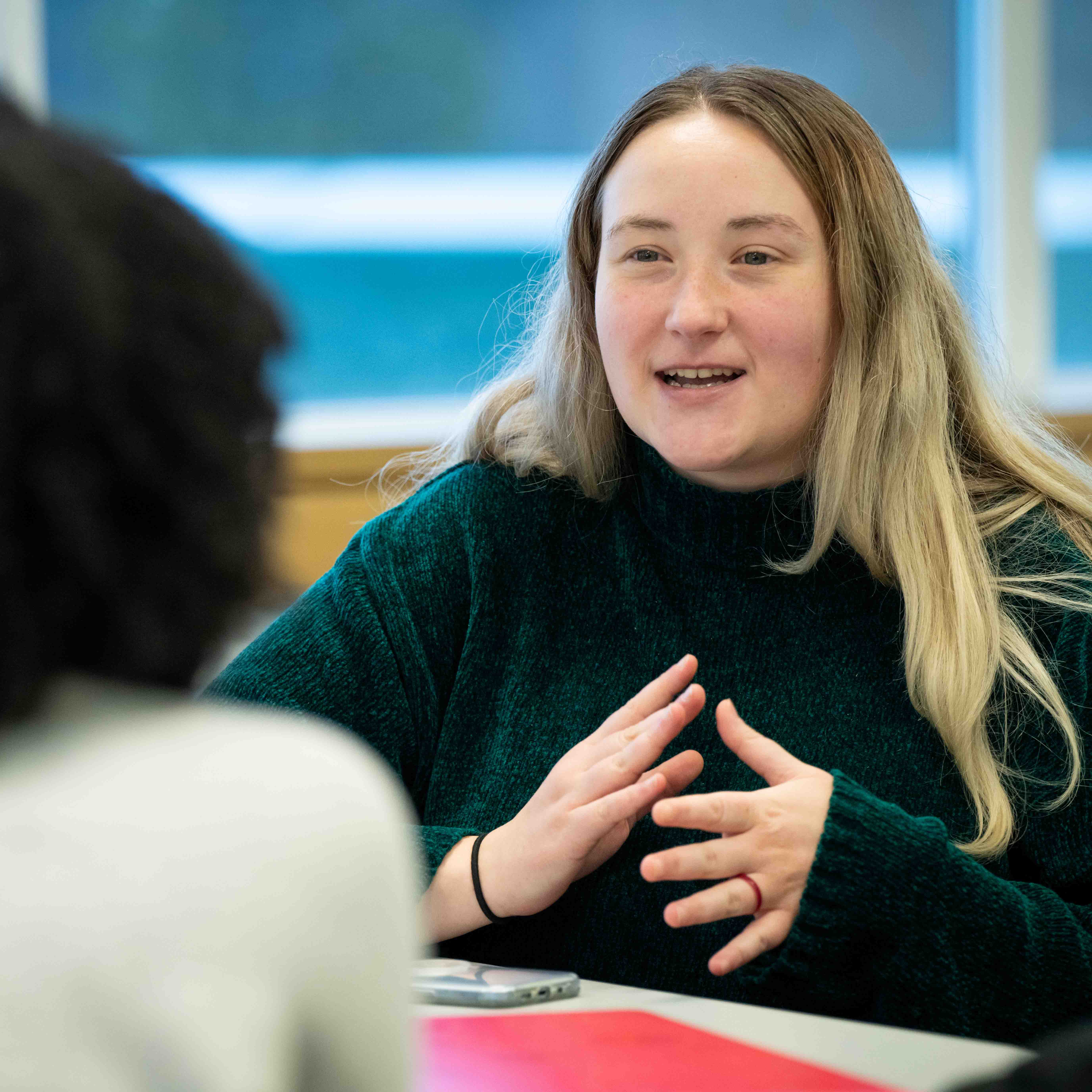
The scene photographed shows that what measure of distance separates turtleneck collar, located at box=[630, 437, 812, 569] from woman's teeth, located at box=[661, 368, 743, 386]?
10cm

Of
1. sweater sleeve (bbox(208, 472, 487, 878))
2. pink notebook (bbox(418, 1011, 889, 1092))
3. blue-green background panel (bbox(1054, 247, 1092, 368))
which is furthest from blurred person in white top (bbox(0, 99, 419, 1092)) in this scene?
blue-green background panel (bbox(1054, 247, 1092, 368))

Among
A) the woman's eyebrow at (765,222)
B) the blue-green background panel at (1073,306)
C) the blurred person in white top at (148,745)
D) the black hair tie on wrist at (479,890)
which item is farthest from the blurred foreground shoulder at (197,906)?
the blue-green background panel at (1073,306)

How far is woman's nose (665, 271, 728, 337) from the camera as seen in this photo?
1331mm

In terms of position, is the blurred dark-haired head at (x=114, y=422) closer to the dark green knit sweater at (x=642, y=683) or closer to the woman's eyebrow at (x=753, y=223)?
the dark green knit sweater at (x=642, y=683)

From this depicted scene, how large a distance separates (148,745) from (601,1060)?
47cm

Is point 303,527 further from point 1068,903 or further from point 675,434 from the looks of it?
point 1068,903

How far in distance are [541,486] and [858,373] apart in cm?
37

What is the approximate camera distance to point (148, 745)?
450mm

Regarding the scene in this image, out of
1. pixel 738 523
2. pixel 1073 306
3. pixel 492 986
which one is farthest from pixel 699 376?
pixel 1073 306

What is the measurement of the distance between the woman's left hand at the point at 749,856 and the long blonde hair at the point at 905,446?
8.4 inches

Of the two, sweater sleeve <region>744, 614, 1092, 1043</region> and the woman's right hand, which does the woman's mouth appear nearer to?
the woman's right hand

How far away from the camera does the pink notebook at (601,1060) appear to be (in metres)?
0.76

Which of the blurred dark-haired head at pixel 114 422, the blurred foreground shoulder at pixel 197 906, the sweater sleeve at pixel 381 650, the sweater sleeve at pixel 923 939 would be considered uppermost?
the blurred dark-haired head at pixel 114 422

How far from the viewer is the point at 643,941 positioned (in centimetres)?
125
